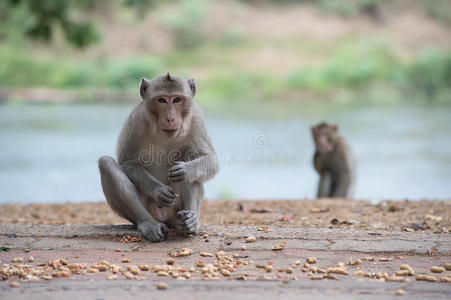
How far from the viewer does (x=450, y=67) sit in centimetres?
1481

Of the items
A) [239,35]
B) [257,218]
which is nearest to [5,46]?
[239,35]

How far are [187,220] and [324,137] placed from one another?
5208 millimetres

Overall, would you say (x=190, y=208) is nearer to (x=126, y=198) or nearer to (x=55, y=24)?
(x=126, y=198)

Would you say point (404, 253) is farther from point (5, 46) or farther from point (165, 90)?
point (5, 46)

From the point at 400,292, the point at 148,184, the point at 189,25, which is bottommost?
the point at 400,292

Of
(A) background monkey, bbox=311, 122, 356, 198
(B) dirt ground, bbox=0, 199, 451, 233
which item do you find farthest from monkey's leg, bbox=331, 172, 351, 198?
(B) dirt ground, bbox=0, 199, 451, 233

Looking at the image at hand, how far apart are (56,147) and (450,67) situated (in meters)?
10.7

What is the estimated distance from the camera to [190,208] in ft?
14.9

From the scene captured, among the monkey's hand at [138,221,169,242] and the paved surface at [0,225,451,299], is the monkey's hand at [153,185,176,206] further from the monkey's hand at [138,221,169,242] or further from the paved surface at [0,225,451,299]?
the paved surface at [0,225,451,299]

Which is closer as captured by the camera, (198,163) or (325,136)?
(198,163)

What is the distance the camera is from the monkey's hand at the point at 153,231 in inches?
170

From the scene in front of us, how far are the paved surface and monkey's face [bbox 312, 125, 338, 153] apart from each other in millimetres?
4617

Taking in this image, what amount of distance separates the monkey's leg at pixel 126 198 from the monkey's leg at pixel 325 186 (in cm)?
528

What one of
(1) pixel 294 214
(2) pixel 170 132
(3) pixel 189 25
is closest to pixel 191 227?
(2) pixel 170 132
